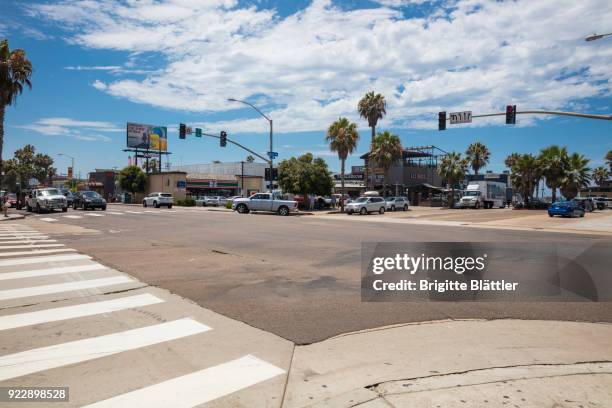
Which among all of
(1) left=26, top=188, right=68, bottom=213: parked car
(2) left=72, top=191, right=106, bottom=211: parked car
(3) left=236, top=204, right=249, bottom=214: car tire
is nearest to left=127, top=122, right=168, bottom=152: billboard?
(2) left=72, top=191, right=106, bottom=211: parked car

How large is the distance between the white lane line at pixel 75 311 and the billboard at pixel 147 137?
73.2 m

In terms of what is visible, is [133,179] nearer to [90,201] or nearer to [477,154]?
[90,201]

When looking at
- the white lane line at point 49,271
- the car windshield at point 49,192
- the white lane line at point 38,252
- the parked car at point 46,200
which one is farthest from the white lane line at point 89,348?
the car windshield at point 49,192

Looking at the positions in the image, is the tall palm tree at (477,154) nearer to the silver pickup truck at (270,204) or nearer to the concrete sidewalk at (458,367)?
the silver pickup truck at (270,204)

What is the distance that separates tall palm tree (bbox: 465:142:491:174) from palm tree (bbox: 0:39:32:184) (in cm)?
6433

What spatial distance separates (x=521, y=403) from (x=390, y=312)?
9.24 feet

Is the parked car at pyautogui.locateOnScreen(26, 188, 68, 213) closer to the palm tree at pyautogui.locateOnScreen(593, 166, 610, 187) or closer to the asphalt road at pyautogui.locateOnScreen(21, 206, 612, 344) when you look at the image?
Answer: the asphalt road at pyautogui.locateOnScreen(21, 206, 612, 344)

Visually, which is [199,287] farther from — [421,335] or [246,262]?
[421,335]

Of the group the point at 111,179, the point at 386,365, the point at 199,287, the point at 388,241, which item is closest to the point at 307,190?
the point at 388,241

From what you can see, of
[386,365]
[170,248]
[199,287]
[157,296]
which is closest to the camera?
[386,365]

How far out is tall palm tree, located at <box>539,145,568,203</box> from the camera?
57.8 meters

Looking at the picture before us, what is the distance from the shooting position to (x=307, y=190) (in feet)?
145

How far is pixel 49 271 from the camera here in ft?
28.3

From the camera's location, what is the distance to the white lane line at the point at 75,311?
5.55m
